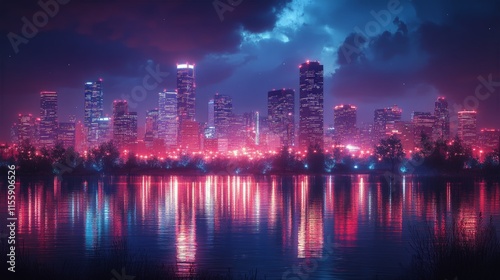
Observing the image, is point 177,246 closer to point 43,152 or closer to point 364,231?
point 364,231

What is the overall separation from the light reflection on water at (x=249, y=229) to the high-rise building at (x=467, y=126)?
5570 inches

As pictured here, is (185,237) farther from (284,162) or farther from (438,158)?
(284,162)

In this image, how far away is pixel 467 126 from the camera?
179875 millimetres

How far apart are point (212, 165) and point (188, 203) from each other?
321 ft

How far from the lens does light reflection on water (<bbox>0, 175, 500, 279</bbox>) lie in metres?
19.5

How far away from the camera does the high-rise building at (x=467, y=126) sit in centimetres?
17638

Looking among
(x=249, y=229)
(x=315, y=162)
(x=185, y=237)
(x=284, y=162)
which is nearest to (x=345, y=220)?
(x=249, y=229)

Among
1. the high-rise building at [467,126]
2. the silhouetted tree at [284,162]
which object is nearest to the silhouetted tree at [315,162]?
the silhouetted tree at [284,162]

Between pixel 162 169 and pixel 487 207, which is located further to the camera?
pixel 162 169

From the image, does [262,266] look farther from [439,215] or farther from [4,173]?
[4,173]

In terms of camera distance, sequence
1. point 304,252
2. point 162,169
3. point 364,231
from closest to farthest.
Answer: point 304,252 < point 364,231 < point 162,169

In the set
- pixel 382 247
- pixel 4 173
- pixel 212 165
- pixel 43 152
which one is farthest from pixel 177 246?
pixel 212 165

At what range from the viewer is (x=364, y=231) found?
26281mm

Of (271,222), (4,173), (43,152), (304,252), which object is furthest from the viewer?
(43,152)
